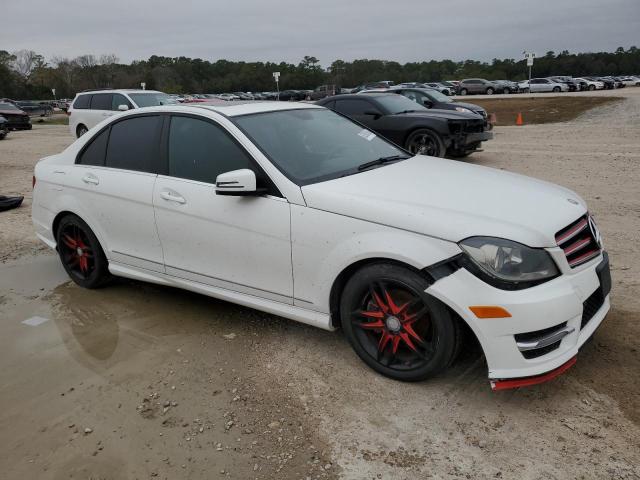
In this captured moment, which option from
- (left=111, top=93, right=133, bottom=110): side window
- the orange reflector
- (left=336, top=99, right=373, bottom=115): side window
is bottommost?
the orange reflector

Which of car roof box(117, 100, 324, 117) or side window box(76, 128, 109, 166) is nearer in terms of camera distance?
car roof box(117, 100, 324, 117)

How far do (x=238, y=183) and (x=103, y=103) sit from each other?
14.0 meters

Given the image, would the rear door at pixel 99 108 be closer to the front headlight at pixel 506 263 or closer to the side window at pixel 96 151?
the side window at pixel 96 151

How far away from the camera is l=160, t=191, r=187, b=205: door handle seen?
3916 mm

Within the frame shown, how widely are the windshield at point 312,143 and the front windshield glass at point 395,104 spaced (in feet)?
23.0

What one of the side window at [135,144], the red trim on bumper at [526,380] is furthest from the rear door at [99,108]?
the red trim on bumper at [526,380]

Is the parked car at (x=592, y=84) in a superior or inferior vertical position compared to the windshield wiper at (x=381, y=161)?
superior

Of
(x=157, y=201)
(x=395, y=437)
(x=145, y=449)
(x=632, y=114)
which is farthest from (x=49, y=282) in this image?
(x=632, y=114)

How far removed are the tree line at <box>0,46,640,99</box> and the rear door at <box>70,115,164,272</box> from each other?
245 ft

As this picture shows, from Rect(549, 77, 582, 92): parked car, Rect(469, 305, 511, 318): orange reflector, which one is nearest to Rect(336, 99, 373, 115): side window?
Rect(469, 305, 511, 318): orange reflector

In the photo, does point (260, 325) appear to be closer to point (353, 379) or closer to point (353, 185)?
point (353, 379)

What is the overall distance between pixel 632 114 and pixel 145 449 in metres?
22.7

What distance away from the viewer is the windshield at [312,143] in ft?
12.0

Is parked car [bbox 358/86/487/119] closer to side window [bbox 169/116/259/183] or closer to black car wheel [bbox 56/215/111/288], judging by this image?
black car wheel [bbox 56/215/111/288]
